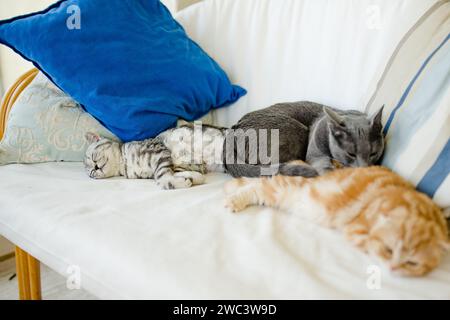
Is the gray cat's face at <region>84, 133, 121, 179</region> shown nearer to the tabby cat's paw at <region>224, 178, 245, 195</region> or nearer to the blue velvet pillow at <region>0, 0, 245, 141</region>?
the blue velvet pillow at <region>0, 0, 245, 141</region>

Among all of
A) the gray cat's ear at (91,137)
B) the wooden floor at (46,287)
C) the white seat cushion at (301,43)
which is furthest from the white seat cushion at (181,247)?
the wooden floor at (46,287)

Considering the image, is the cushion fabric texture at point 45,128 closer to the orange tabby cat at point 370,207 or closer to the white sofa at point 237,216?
the white sofa at point 237,216

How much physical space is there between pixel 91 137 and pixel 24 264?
493 mm

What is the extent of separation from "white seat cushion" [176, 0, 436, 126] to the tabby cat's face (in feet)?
1.58

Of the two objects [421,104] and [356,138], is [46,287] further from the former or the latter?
[421,104]

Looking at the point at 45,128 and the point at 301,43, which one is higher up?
the point at 301,43

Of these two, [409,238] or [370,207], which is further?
[370,207]

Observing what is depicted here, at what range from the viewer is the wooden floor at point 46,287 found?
1.48 m

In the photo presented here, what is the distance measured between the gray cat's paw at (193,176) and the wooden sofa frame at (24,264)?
1.83ft

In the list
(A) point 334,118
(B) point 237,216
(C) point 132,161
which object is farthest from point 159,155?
(A) point 334,118

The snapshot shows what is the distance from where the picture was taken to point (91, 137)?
1.32 meters

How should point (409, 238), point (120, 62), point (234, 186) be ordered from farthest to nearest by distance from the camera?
point (120, 62) < point (234, 186) < point (409, 238)

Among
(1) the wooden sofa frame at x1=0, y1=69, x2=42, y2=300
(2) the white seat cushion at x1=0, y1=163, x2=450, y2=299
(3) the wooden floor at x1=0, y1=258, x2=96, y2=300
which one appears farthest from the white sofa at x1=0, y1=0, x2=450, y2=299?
(3) the wooden floor at x1=0, y1=258, x2=96, y2=300
